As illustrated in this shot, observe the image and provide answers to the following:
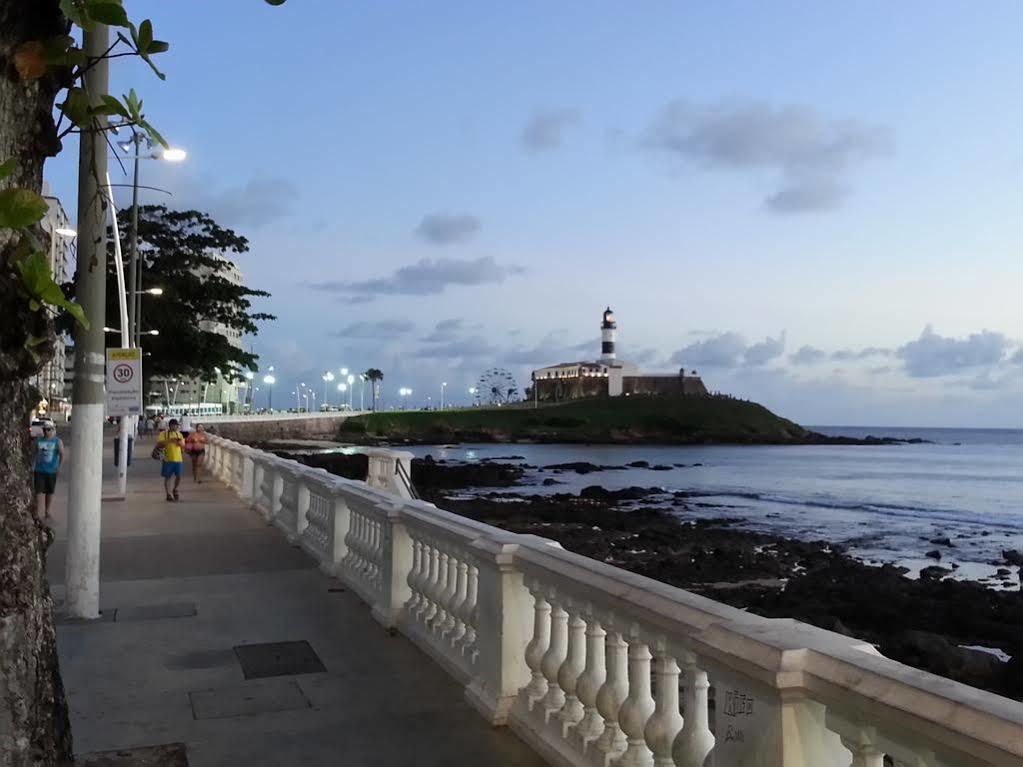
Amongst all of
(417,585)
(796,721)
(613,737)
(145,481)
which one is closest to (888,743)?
(796,721)

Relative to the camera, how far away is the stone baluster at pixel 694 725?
338 centimetres

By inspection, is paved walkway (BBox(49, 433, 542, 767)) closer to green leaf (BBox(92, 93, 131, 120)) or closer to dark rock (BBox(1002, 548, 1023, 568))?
green leaf (BBox(92, 93, 131, 120))

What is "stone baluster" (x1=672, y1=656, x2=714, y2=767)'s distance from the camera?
3.38 metres

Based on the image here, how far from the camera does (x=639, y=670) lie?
3916 millimetres

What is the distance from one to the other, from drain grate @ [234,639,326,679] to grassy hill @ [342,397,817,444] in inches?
4563

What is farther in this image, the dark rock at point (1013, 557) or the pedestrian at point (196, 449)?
the dark rock at point (1013, 557)

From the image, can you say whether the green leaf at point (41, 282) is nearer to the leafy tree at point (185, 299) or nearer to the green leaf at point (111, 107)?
Answer: the green leaf at point (111, 107)

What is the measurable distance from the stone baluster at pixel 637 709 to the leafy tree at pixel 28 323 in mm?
2175

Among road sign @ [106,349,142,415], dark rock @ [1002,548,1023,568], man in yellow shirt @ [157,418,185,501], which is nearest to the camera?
Result: road sign @ [106,349,142,415]

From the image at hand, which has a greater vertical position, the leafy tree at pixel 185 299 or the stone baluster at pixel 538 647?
the leafy tree at pixel 185 299

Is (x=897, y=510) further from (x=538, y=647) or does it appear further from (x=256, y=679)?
(x=538, y=647)

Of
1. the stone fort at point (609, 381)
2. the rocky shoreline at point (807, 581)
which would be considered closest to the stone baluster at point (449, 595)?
the rocky shoreline at point (807, 581)

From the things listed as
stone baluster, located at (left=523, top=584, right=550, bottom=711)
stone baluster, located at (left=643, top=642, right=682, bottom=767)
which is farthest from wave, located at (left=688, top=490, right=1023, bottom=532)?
stone baluster, located at (left=643, top=642, right=682, bottom=767)

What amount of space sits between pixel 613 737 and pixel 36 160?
10.8 feet
